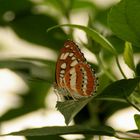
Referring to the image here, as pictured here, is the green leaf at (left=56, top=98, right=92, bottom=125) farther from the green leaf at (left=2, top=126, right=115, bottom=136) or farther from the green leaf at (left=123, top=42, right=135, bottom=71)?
the green leaf at (left=123, top=42, right=135, bottom=71)

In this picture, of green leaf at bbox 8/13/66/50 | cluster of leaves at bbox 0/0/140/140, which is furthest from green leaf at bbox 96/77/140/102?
green leaf at bbox 8/13/66/50

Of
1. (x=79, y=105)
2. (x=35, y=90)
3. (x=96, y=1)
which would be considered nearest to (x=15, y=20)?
(x=35, y=90)

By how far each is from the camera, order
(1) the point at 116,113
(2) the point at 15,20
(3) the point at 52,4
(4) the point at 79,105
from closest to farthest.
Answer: (4) the point at 79,105
(1) the point at 116,113
(2) the point at 15,20
(3) the point at 52,4

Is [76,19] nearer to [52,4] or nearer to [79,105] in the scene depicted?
[52,4]

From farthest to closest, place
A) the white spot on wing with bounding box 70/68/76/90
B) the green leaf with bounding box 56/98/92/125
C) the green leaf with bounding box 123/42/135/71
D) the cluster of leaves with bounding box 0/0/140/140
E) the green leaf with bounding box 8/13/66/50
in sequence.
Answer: the green leaf with bounding box 8/13/66/50 → the white spot on wing with bounding box 70/68/76/90 → the green leaf with bounding box 123/42/135/71 → the cluster of leaves with bounding box 0/0/140/140 → the green leaf with bounding box 56/98/92/125

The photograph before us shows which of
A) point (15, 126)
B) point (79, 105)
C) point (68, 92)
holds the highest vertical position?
point (15, 126)

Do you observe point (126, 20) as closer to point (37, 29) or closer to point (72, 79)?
point (72, 79)

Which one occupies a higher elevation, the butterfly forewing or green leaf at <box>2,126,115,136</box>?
the butterfly forewing

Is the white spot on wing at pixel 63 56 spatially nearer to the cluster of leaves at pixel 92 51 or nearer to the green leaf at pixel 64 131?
the cluster of leaves at pixel 92 51
